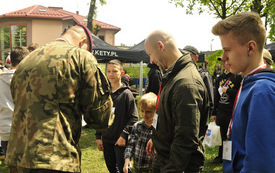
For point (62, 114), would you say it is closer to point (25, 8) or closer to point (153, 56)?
point (153, 56)

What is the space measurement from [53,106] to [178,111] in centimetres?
92

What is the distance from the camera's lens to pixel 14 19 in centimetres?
3262

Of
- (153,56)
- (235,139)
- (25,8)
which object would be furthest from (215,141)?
(25,8)

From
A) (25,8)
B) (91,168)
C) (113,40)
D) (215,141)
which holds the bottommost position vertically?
(91,168)

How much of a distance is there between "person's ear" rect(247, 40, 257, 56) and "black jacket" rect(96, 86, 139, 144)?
→ 2.32 m

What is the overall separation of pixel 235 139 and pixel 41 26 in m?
34.3

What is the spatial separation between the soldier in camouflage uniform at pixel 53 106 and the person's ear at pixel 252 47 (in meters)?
1.10

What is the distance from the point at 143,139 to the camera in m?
3.02

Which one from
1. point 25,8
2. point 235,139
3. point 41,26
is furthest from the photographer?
point 25,8

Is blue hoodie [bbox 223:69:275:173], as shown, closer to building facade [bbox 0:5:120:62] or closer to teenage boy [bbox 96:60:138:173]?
teenage boy [bbox 96:60:138:173]

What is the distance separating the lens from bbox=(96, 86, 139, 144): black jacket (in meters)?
3.55

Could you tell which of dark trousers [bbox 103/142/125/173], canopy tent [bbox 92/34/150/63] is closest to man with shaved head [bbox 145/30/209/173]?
dark trousers [bbox 103/142/125/173]

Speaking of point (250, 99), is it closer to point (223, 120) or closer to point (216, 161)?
point (223, 120)

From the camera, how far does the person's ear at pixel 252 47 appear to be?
1.44 meters
